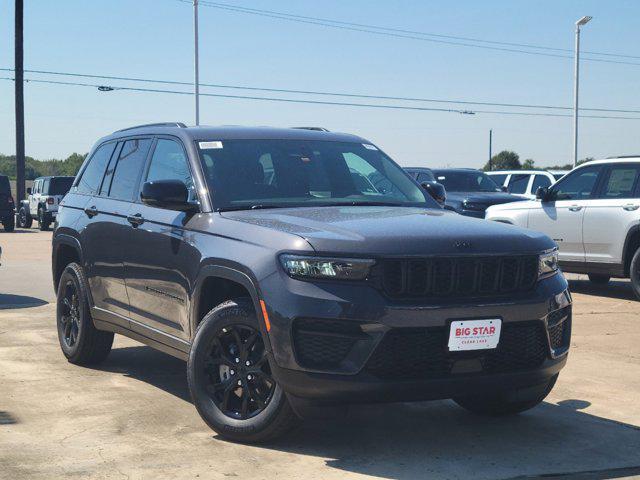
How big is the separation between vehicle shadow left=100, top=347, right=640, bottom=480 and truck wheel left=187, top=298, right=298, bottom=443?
164 millimetres

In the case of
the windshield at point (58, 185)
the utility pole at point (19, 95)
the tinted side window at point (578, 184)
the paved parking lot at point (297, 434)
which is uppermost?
the utility pole at point (19, 95)

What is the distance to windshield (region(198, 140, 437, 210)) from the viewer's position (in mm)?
6438

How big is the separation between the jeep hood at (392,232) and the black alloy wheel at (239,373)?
0.63 meters

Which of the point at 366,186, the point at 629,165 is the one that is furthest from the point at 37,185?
the point at 366,186

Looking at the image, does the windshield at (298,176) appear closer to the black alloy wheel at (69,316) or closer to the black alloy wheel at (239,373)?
the black alloy wheel at (239,373)

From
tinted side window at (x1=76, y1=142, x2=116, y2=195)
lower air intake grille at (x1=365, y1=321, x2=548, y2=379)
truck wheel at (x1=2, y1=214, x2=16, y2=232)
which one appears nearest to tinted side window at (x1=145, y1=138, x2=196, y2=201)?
tinted side window at (x1=76, y1=142, x2=116, y2=195)

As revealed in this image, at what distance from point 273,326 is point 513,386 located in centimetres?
131

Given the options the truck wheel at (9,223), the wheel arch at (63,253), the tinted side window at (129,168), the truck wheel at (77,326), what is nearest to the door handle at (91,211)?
the tinted side window at (129,168)

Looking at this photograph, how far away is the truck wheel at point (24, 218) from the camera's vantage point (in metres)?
36.6

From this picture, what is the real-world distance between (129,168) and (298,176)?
1589mm

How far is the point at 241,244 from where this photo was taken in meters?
5.71

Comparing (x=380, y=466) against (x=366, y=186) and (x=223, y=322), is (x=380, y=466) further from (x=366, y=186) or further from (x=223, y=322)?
(x=366, y=186)

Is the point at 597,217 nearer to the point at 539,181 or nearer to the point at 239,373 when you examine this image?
the point at 239,373

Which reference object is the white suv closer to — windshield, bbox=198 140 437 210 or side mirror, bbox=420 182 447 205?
side mirror, bbox=420 182 447 205
